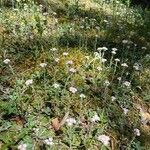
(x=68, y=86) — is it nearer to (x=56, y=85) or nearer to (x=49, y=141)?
(x=56, y=85)

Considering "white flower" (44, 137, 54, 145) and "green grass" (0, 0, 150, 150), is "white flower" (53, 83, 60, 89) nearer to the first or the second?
"green grass" (0, 0, 150, 150)

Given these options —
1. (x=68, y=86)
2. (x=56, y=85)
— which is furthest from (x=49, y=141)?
(x=68, y=86)

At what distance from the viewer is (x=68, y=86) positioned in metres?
6.07

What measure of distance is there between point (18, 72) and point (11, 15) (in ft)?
7.62

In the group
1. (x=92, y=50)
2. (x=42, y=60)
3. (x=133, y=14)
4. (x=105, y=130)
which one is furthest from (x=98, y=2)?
(x=105, y=130)

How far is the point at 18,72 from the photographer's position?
6.25 meters

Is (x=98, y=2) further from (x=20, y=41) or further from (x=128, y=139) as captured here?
(x=128, y=139)

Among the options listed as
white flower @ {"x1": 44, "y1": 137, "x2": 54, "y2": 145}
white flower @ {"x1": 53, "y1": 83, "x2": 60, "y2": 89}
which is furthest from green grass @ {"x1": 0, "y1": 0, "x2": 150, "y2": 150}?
white flower @ {"x1": 53, "y1": 83, "x2": 60, "y2": 89}

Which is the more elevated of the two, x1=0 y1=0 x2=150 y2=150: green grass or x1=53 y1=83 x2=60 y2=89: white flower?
x1=53 y1=83 x2=60 y2=89: white flower

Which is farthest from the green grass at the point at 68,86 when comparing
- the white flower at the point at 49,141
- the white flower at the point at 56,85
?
the white flower at the point at 56,85

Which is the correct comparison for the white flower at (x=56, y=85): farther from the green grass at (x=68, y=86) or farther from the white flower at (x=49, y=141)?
the white flower at (x=49, y=141)

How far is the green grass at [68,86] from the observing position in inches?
203

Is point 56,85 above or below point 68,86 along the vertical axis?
above

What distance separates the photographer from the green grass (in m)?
5.16
